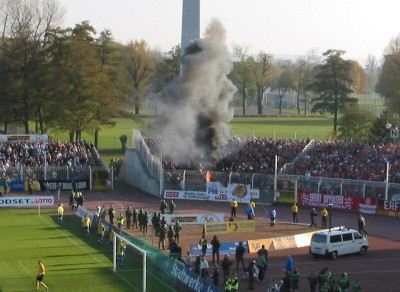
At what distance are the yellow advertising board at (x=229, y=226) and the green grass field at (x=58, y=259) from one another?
5363 mm

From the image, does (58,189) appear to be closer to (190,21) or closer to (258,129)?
(190,21)

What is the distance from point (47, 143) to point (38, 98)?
10305 mm

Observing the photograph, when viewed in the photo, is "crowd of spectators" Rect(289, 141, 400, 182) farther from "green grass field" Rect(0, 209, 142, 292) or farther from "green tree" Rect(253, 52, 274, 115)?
"green tree" Rect(253, 52, 274, 115)

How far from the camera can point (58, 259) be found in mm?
32031

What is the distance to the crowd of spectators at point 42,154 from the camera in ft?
186

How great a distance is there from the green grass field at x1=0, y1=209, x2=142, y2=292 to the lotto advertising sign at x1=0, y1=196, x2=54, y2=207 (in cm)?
300

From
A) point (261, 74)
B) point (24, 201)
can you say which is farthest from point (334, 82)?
point (24, 201)

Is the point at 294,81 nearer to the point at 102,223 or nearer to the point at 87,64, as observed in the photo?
the point at 87,64

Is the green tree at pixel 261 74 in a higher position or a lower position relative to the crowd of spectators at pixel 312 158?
higher

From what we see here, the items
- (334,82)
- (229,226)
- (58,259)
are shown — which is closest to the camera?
(58,259)

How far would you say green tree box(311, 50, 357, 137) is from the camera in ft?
278

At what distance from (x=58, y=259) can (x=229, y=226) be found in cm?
987

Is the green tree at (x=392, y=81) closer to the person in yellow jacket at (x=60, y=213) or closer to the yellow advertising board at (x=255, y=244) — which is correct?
the person in yellow jacket at (x=60, y=213)

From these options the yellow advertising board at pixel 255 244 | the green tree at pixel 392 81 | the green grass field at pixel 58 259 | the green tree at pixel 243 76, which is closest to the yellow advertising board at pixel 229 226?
the yellow advertising board at pixel 255 244
